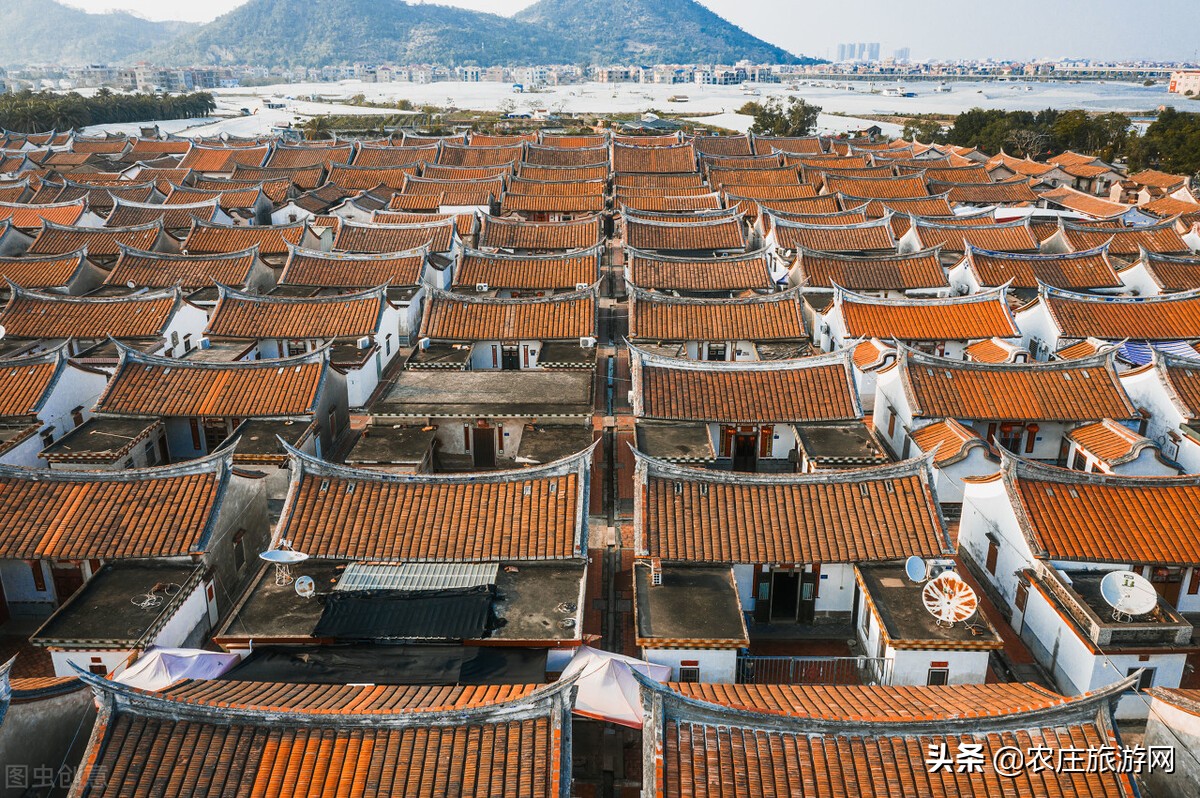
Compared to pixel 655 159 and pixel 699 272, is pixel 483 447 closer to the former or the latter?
pixel 699 272

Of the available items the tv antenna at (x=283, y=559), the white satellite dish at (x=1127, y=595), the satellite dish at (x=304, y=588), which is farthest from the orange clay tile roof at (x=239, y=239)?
the white satellite dish at (x=1127, y=595)

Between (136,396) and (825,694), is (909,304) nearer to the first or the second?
(825,694)

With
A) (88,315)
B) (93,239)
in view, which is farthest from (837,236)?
(93,239)

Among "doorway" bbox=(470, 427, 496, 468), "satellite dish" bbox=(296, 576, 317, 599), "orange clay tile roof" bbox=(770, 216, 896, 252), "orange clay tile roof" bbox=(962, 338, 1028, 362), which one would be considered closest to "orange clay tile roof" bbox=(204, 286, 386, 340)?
"doorway" bbox=(470, 427, 496, 468)

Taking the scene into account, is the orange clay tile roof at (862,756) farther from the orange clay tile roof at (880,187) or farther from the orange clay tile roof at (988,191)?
the orange clay tile roof at (988,191)

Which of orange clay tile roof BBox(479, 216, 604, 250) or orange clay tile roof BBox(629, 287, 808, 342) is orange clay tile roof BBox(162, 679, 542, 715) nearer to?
orange clay tile roof BBox(629, 287, 808, 342)

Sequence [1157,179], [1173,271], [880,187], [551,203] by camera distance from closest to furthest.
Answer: [1173,271], [551,203], [880,187], [1157,179]
